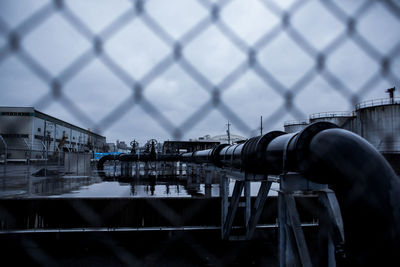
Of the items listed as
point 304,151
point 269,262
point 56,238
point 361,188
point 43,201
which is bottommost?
point 269,262

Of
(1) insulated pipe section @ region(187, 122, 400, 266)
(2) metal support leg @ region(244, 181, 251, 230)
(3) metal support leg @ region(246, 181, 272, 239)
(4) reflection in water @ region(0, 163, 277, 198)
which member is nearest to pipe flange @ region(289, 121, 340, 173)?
(1) insulated pipe section @ region(187, 122, 400, 266)

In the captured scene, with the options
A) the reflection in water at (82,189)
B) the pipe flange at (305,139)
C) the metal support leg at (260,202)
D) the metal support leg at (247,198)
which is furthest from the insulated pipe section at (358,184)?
the reflection in water at (82,189)

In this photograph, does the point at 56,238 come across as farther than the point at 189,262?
Yes

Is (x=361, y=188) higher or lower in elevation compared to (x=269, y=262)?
higher

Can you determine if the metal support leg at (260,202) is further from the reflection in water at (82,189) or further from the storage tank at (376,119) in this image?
the reflection in water at (82,189)

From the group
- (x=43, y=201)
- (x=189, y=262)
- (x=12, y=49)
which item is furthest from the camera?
(x=43, y=201)

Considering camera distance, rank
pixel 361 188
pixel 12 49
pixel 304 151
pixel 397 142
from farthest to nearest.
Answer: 1. pixel 397 142
2. pixel 304 151
3. pixel 361 188
4. pixel 12 49

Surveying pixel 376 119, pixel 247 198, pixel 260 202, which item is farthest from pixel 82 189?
pixel 376 119

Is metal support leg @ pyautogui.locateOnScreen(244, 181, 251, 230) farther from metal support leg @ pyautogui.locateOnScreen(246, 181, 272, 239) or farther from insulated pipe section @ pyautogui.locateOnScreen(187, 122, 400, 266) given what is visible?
insulated pipe section @ pyautogui.locateOnScreen(187, 122, 400, 266)

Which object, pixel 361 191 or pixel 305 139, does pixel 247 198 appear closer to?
pixel 305 139

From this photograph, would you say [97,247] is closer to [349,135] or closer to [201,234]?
[201,234]

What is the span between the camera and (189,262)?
264 inches

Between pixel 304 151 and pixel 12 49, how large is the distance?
6.43ft

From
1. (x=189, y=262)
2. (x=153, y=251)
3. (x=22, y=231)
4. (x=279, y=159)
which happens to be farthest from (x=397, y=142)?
(x=22, y=231)
